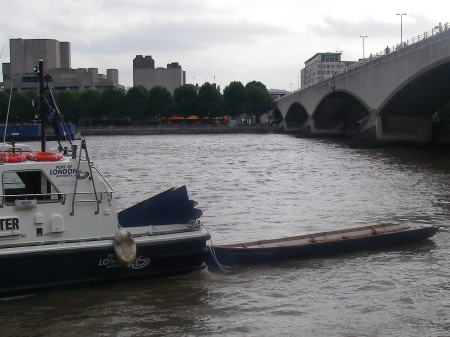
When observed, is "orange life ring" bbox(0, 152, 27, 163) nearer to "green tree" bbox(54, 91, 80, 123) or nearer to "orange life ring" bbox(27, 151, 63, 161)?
"orange life ring" bbox(27, 151, 63, 161)

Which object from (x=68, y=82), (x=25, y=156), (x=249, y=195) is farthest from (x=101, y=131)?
(x=25, y=156)

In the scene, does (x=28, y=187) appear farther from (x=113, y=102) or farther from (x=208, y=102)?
(x=113, y=102)

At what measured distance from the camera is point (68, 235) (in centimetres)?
1205

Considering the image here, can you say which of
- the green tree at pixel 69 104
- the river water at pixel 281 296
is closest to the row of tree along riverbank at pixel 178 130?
the green tree at pixel 69 104

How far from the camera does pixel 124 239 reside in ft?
38.9

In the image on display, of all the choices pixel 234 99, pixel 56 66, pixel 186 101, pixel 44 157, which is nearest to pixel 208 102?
pixel 186 101

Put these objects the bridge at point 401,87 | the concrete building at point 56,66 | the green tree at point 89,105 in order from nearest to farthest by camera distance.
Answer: the bridge at point 401,87 → the concrete building at point 56,66 → the green tree at point 89,105

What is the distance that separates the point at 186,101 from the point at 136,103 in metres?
11.4

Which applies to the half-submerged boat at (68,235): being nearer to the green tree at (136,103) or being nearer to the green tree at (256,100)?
the green tree at (136,103)

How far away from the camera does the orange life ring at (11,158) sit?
39.2 ft

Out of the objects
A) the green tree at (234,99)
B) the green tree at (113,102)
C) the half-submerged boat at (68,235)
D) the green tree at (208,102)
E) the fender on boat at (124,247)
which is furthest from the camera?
the green tree at (234,99)

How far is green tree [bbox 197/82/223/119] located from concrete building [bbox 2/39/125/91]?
103ft

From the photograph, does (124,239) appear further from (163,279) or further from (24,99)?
(24,99)

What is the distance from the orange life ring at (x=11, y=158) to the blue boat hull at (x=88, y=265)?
75.1 inches
